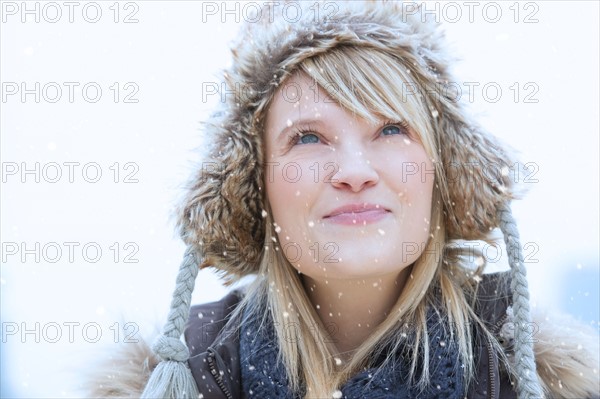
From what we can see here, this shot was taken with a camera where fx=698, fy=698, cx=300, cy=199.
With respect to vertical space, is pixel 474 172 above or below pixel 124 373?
above

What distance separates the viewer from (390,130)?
6.15 ft

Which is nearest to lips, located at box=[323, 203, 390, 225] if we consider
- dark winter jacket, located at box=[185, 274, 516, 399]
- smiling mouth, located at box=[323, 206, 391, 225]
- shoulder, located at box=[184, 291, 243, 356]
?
smiling mouth, located at box=[323, 206, 391, 225]

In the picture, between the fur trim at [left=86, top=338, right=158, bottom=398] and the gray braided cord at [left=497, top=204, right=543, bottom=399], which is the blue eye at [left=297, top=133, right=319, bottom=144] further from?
the fur trim at [left=86, top=338, right=158, bottom=398]

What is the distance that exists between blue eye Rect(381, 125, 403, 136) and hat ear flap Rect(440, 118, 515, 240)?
0.15m

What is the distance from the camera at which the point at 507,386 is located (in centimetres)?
185

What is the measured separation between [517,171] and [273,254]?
0.74m

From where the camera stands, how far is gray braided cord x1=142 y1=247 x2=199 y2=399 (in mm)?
1809

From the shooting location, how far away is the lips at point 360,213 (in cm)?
180

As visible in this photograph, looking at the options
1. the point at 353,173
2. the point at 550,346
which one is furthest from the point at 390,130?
Answer: the point at 550,346

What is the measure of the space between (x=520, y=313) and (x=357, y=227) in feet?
1.61

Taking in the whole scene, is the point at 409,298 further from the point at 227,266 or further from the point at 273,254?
the point at 227,266

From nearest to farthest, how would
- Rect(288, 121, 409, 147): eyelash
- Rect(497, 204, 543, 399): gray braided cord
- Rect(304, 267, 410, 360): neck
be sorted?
Rect(497, 204, 543, 399): gray braided cord < Rect(288, 121, 409, 147): eyelash < Rect(304, 267, 410, 360): neck

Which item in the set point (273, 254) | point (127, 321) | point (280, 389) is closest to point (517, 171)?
point (273, 254)

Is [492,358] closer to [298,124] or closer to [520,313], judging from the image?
[520,313]
